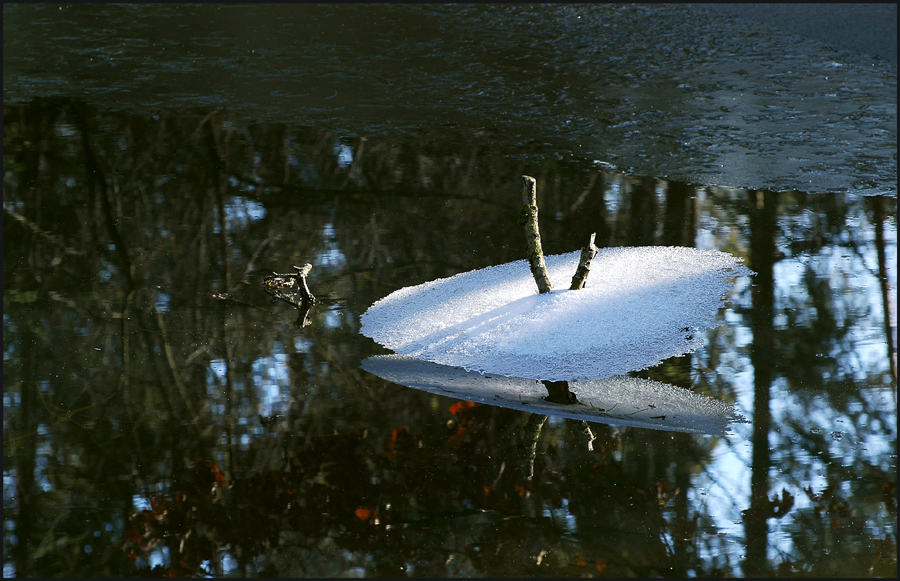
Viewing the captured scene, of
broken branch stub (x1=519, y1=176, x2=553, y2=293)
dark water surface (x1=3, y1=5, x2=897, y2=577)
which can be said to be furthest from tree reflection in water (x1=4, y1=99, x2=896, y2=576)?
broken branch stub (x1=519, y1=176, x2=553, y2=293)

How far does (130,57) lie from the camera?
17.9ft

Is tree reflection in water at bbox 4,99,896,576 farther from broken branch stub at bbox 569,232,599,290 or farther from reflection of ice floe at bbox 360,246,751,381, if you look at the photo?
broken branch stub at bbox 569,232,599,290

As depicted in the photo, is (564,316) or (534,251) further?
(534,251)

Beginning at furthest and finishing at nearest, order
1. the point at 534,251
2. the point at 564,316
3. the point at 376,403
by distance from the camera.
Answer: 1. the point at 534,251
2. the point at 564,316
3. the point at 376,403

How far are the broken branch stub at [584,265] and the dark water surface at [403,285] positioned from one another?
39cm

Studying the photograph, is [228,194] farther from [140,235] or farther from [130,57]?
[130,57]

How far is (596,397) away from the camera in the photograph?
2.08 metres

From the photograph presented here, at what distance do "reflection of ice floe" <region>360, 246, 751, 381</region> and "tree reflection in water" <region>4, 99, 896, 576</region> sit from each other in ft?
0.33

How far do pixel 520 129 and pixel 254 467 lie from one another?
8.76ft

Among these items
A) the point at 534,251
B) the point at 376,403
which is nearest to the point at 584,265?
the point at 534,251

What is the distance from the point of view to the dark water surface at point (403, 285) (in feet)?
5.49

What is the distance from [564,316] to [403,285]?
59cm

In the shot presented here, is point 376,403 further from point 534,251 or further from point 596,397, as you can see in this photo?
point 534,251

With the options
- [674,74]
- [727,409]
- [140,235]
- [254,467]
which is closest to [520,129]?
[674,74]
